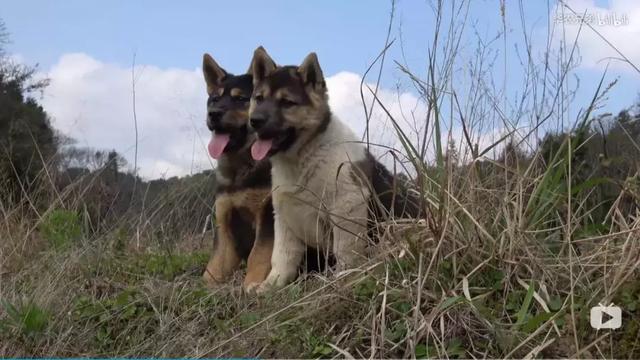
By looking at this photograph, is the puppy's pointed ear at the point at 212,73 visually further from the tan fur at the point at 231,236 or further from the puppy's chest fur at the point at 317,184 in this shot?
the puppy's chest fur at the point at 317,184

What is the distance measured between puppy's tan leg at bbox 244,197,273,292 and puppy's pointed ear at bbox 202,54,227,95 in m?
1.10

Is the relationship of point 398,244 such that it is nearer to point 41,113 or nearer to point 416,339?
point 416,339

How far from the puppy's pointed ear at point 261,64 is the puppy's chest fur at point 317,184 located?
0.57m

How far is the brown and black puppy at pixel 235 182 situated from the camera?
5.44 m

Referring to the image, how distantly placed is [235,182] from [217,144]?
1.04 ft

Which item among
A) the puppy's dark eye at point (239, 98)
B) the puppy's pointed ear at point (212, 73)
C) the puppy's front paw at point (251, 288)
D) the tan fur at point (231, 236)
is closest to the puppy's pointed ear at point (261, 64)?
→ the puppy's dark eye at point (239, 98)

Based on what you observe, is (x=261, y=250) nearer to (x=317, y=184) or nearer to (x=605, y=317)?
(x=317, y=184)

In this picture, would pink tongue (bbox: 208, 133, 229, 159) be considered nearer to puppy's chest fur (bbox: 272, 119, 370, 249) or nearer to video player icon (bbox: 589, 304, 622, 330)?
puppy's chest fur (bbox: 272, 119, 370, 249)

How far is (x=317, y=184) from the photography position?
4848 mm

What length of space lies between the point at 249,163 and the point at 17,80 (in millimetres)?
17328

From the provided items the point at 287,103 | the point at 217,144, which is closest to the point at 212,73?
the point at 217,144

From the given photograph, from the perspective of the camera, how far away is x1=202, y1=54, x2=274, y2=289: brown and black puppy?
17.9 ft

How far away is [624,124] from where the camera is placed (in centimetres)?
466

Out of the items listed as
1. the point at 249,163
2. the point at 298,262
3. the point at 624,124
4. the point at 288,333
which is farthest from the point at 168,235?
the point at 624,124
